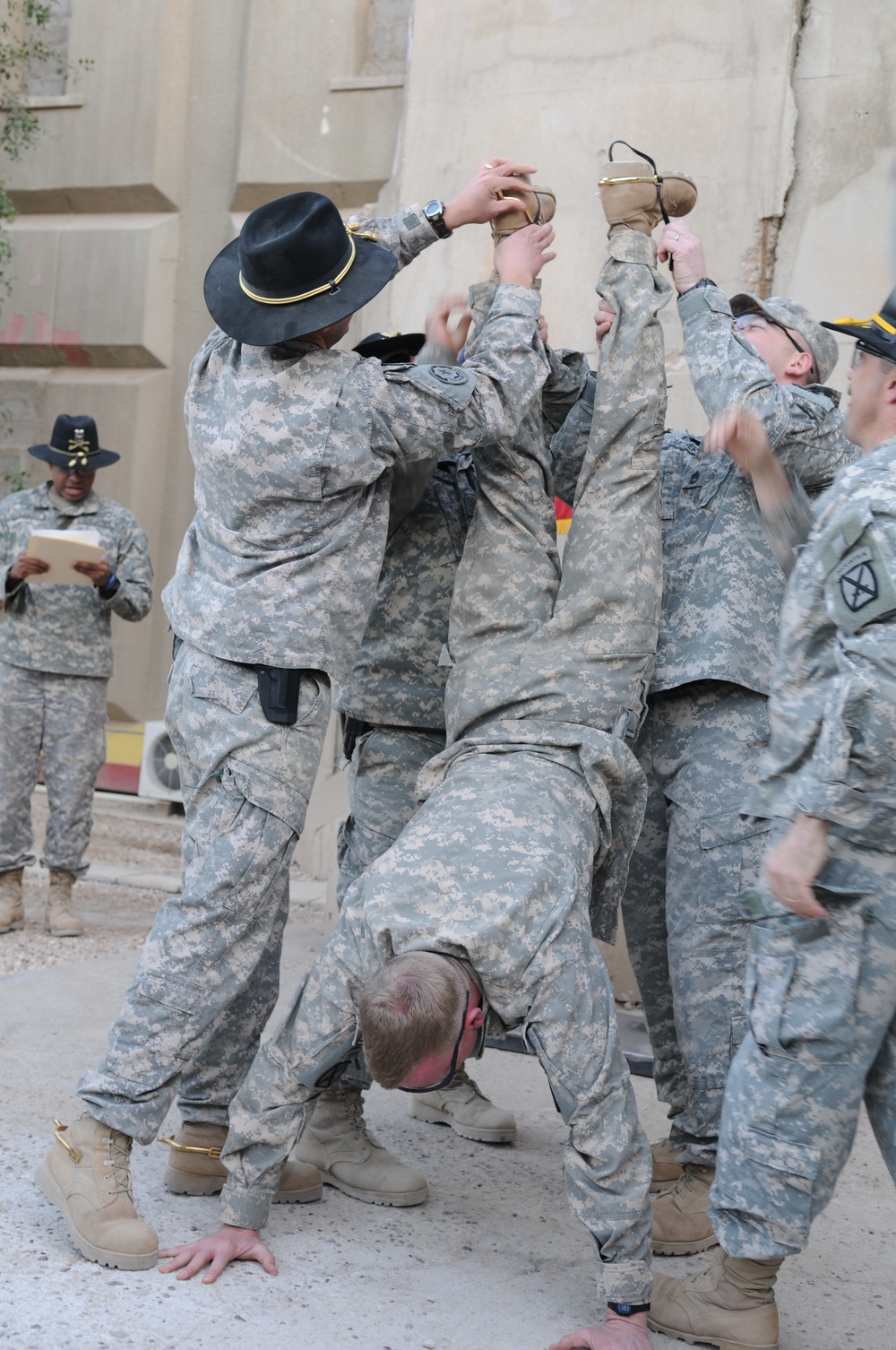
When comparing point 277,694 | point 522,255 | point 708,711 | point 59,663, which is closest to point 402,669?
point 277,694

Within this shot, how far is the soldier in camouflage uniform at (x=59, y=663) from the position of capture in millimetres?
5402

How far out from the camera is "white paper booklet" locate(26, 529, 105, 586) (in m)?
5.18

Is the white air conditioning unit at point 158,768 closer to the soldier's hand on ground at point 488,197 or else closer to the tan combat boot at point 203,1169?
the tan combat boot at point 203,1169

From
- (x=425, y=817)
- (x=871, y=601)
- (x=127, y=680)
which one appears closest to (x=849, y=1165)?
(x=425, y=817)

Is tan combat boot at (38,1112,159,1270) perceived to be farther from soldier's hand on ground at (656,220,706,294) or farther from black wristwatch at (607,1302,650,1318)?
soldier's hand on ground at (656,220,706,294)

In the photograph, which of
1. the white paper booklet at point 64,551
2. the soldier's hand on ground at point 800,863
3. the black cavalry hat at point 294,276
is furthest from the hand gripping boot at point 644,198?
the white paper booklet at point 64,551

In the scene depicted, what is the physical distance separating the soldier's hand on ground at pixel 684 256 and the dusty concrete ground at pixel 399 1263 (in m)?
1.93

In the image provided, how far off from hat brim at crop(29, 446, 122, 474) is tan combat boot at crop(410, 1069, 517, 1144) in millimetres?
3100

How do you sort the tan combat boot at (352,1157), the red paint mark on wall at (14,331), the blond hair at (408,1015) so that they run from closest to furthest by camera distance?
1. the blond hair at (408,1015)
2. the tan combat boot at (352,1157)
3. the red paint mark on wall at (14,331)

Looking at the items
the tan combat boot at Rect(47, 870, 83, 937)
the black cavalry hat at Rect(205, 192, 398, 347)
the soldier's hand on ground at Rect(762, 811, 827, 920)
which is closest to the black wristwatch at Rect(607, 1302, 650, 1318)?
the soldier's hand on ground at Rect(762, 811, 827, 920)

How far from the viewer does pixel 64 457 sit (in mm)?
5602

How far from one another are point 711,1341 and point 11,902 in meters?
3.68

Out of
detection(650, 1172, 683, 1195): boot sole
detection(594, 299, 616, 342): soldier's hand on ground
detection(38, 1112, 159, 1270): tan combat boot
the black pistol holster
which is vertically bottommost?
detection(650, 1172, 683, 1195): boot sole

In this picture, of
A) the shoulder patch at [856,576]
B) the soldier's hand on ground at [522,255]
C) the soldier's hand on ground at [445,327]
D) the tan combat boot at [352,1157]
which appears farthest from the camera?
the soldier's hand on ground at [445,327]
